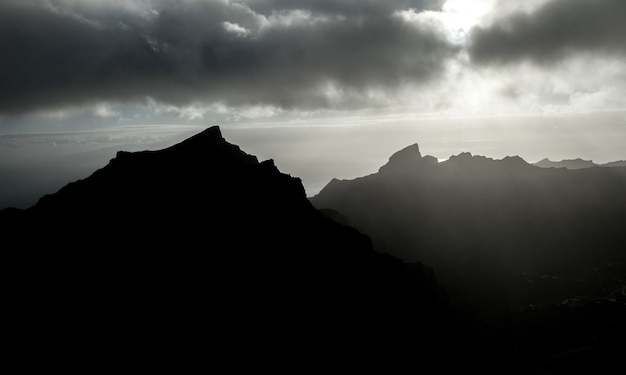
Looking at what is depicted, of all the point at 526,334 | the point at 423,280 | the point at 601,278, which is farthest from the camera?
the point at 601,278

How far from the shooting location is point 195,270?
6675 cm

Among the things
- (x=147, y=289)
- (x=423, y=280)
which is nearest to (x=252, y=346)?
(x=147, y=289)

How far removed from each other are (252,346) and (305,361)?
1071cm

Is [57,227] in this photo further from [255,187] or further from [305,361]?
[305,361]

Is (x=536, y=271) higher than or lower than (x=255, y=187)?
lower

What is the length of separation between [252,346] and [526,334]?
102212 mm

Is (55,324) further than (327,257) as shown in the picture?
No

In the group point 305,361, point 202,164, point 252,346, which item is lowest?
point 305,361

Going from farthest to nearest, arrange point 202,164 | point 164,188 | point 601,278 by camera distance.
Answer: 1. point 601,278
2. point 202,164
3. point 164,188

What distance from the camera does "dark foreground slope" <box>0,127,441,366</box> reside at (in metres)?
58.3

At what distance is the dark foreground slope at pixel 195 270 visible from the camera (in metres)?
58.3

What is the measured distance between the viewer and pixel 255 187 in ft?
288

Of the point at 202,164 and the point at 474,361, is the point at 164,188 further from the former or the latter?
the point at 474,361

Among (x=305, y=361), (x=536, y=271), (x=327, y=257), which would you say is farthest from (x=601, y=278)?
(x=305, y=361)
